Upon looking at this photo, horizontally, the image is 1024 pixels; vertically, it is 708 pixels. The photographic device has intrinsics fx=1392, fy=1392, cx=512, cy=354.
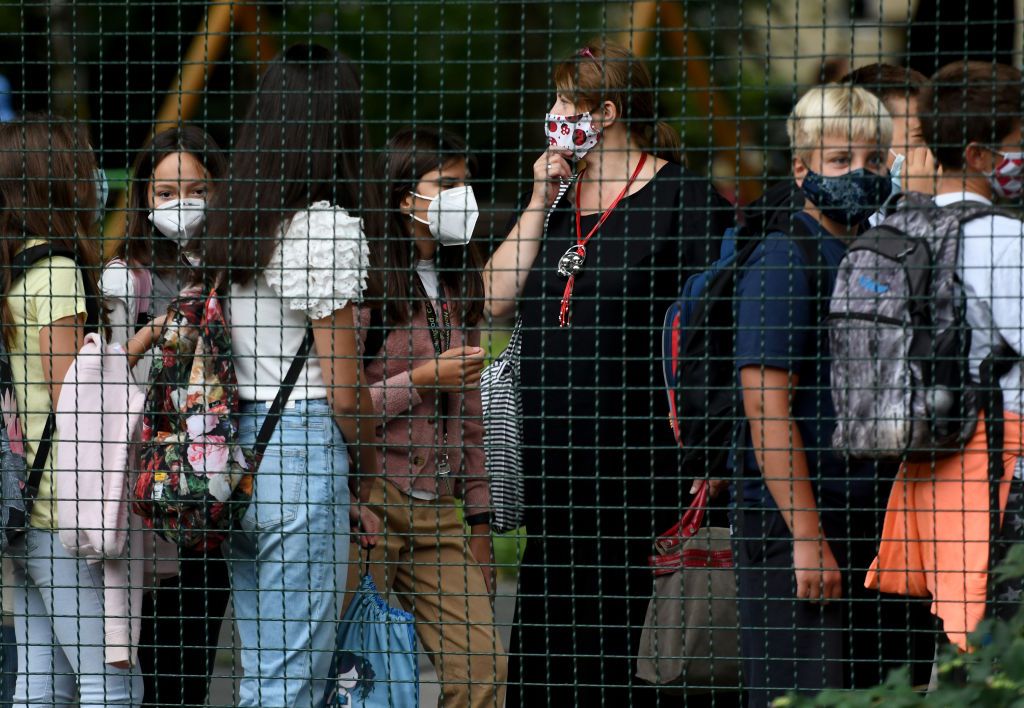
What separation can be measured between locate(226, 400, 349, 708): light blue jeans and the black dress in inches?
22.5

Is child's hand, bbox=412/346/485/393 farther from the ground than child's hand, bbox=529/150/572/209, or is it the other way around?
child's hand, bbox=529/150/572/209

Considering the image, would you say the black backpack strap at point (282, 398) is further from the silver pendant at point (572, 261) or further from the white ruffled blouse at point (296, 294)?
the silver pendant at point (572, 261)

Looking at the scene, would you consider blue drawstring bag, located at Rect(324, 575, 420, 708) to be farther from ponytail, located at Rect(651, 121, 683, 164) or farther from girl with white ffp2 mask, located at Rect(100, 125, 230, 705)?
ponytail, located at Rect(651, 121, 683, 164)

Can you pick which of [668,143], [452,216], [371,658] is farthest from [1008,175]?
[371,658]

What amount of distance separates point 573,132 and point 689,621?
1410mm

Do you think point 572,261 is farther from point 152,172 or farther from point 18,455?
point 18,455

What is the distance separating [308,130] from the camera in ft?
12.2

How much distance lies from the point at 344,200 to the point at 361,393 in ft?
1.74

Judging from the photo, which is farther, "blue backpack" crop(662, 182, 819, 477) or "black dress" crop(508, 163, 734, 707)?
"black dress" crop(508, 163, 734, 707)

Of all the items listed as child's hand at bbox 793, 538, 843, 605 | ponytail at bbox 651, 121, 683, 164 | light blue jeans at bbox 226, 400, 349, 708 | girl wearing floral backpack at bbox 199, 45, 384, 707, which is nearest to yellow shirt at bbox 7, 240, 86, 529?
girl wearing floral backpack at bbox 199, 45, 384, 707

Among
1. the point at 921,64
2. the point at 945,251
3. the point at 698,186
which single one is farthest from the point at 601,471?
the point at 921,64

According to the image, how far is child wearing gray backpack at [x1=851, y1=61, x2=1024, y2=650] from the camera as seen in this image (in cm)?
341

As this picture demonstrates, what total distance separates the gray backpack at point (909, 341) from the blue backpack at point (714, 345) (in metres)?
0.22

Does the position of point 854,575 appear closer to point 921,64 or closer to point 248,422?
point 248,422
